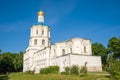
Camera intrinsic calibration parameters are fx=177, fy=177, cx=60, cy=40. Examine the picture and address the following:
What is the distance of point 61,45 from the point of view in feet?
146

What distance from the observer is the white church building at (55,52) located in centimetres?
3922

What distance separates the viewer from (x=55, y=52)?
4494cm

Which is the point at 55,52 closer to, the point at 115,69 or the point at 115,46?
the point at 115,46

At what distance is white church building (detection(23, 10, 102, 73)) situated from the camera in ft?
129

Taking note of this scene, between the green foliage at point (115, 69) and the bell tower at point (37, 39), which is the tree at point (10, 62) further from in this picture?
the green foliage at point (115, 69)

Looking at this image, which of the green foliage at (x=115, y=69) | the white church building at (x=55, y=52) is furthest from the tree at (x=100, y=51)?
the green foliage at (x=115, y=69)

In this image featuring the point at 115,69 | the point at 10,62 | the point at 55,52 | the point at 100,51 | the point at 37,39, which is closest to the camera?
the point at 115,69

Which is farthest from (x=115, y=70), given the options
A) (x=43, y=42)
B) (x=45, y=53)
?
(x=43, y=42)

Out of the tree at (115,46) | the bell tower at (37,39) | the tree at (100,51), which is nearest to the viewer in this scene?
the tree at (115,46)

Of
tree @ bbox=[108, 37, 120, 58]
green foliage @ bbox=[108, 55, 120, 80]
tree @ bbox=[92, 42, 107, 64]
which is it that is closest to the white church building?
tree @ bbox=[108, 37, 120, 58]

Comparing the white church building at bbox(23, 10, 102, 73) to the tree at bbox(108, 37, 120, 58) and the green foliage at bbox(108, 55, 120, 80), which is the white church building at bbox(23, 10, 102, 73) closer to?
the tree at bbox(108, 37, 120, 58)

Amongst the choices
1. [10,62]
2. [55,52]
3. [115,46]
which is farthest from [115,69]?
[10,62]

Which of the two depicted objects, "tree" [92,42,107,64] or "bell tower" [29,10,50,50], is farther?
"tree" [92,42,107,64]

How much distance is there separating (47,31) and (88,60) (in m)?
19.3
